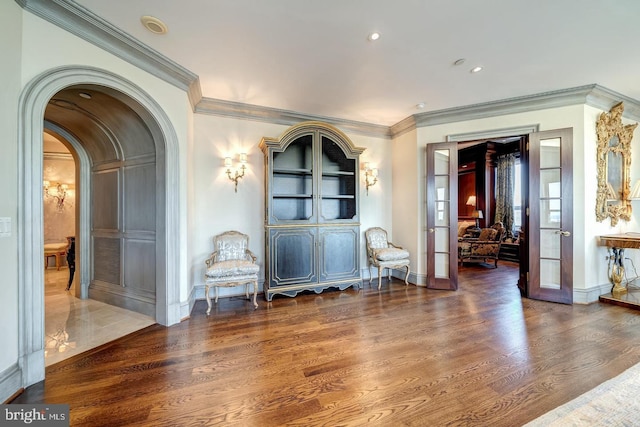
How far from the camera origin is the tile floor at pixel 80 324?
235cm

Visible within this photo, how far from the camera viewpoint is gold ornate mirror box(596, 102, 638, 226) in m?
3.58

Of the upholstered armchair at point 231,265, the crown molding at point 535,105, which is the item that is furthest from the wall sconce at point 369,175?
the upholstered armchair at point 231,265

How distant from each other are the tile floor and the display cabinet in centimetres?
168

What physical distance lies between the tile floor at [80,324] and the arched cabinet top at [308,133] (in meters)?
2.70

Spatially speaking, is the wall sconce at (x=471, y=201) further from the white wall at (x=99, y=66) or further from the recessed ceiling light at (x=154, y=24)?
the recessed ceiling light at (x=154, y=24)

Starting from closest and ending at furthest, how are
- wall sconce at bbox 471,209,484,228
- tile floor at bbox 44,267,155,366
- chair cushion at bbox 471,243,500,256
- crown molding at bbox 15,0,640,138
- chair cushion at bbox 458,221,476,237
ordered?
crown molding at bbox 15,0,640,138, tile floor at bbox 44,267,155,366, chair cushion at bbox 471,243,500,256, chair cushion at bbox 458,221,476,237, wall sconce at bbox 471,209,484,228

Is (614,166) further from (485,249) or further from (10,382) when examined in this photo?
(10,382)

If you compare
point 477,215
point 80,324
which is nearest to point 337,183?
point 80,324

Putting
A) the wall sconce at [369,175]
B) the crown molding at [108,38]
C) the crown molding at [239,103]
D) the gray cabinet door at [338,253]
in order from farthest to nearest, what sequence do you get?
the wall sconce at [369,175] → the gray cabinet door at [338,253] → the crown molding at [239,103] → the crown molding at [108,38]

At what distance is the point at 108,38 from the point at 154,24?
48cm

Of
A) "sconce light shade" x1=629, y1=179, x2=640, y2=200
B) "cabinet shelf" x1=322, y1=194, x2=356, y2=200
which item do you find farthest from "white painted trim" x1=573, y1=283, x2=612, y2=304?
"cabinet shelf" x1=322, y1=194, x2=356, y2=200

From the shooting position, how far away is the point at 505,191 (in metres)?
7.02

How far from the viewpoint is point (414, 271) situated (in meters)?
4.48

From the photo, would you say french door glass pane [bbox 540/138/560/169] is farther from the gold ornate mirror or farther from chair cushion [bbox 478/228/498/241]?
chair cushion [bbox 478/228/498/241]
